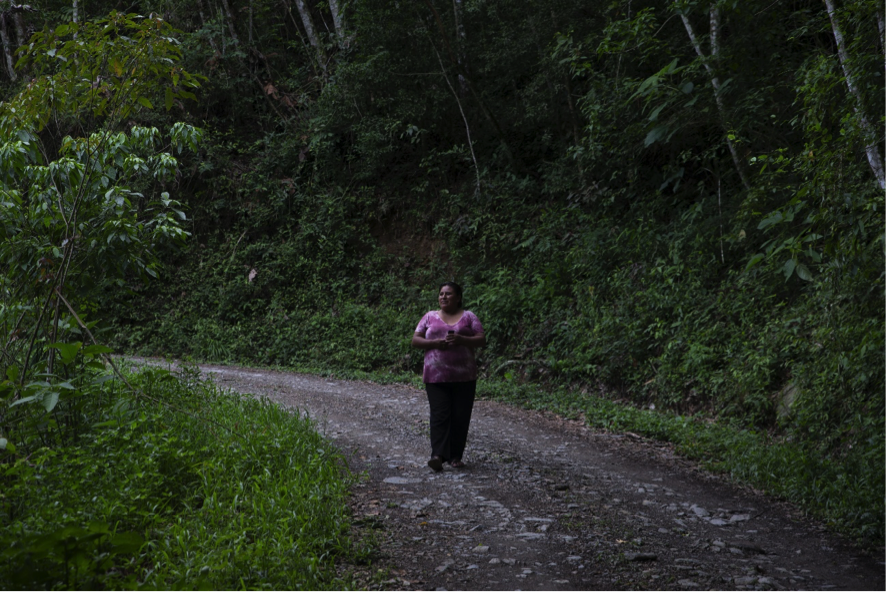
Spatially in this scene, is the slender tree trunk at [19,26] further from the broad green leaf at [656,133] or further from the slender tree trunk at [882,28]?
the slender tree trunk at [882,28]

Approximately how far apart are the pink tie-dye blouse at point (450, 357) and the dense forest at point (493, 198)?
279 cm

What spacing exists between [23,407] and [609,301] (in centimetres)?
975

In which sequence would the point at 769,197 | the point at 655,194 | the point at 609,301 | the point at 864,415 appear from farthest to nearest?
the point at 655,194, the point at 609,301, the point at 769,197, the point at 864,415

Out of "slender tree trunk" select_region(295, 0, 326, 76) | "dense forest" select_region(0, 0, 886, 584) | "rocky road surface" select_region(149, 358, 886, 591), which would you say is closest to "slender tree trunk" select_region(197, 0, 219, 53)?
"dense forest" select_region(0, 0, 886, 584)

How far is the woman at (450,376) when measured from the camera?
6340 mm

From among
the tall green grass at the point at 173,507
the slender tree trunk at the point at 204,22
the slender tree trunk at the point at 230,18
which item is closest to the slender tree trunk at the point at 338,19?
the slender tree trunk at the point at 230,18

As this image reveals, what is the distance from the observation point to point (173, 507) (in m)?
4.78

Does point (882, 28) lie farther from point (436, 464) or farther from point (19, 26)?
point (19, 26)

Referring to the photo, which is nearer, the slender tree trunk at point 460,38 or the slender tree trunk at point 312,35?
the slender tree trunk at point 460,38

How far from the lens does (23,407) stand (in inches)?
203

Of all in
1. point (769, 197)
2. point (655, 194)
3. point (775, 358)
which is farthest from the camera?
point (655, 194)

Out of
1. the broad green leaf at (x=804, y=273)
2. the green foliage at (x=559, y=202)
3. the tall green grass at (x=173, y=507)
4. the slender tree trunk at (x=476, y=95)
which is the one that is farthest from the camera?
the slender tree trunk at (x=476, y=95)

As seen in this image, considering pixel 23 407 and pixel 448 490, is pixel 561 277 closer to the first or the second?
pixel 448 490

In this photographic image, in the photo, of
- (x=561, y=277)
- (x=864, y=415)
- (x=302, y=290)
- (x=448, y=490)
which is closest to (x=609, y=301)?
(x=561, y=277)
